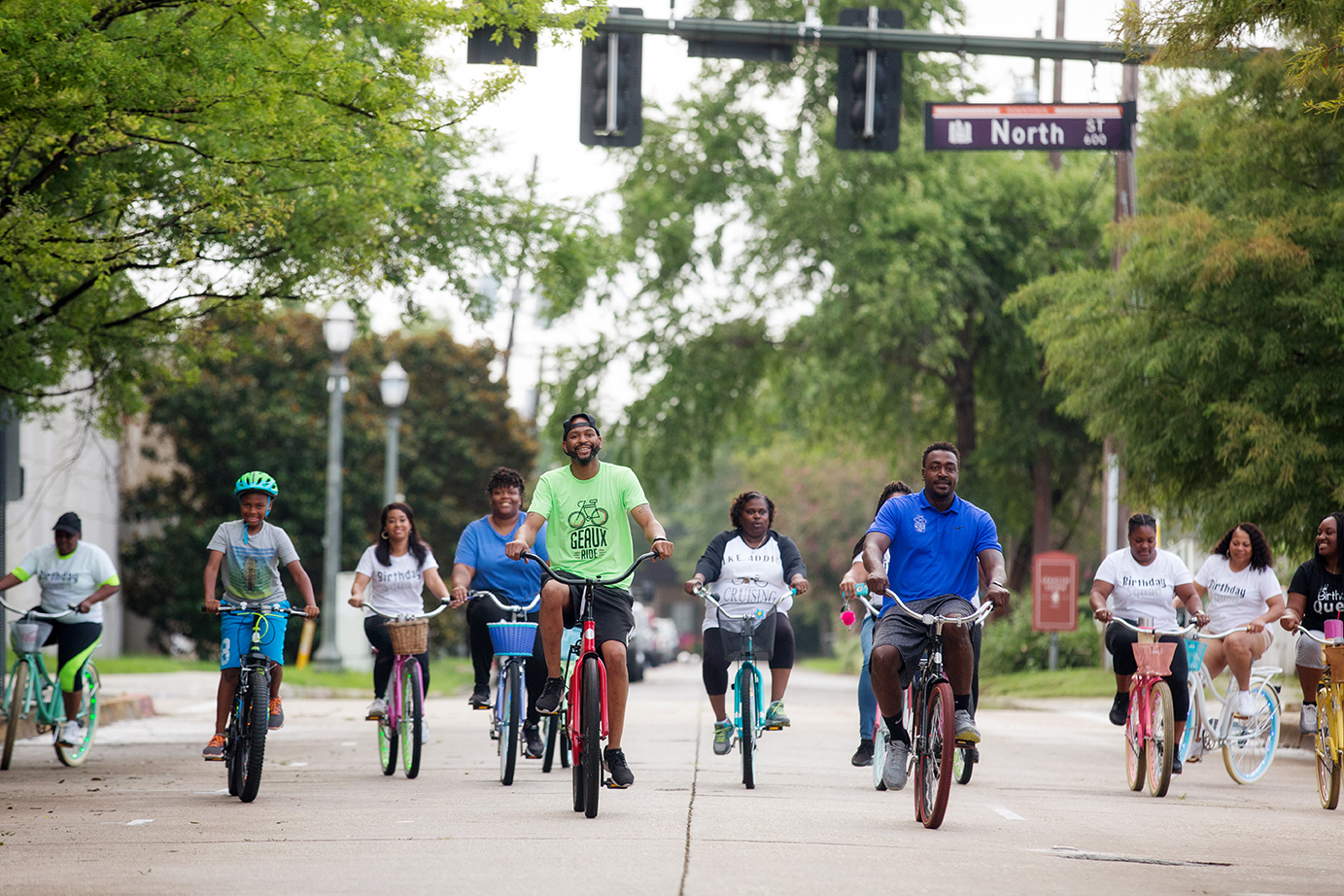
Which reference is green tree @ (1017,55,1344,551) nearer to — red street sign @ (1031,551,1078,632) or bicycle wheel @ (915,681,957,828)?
bicycle wheel @ (915,681,957,828)

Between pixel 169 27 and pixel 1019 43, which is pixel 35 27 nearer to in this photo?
pixel 169 27

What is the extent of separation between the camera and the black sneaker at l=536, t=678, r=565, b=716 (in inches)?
362

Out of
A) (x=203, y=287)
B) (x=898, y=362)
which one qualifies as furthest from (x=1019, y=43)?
(x=898, y=362)

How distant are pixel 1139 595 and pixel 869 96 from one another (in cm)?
499

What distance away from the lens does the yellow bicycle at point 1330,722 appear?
36.6ft

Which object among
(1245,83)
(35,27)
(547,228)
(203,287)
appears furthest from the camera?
(547,228)

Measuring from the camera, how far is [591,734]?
28.7 feet

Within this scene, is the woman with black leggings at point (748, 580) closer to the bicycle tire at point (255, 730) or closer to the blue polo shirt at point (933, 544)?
the blue polo shirt at point (933, 544)

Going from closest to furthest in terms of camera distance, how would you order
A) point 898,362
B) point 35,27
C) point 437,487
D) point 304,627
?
point 35,27 < point 898,362 < point 304,627 < point 437,487

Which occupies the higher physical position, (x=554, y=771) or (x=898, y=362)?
(x=898, y=362)

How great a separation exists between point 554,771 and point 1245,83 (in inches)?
358

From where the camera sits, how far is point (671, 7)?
1476 cm

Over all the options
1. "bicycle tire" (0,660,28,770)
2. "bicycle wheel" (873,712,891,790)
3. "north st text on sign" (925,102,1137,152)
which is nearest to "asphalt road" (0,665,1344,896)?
"bicycle wheel" (873,712,891,790)

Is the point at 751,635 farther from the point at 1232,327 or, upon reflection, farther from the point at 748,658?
the point at 1232,327
